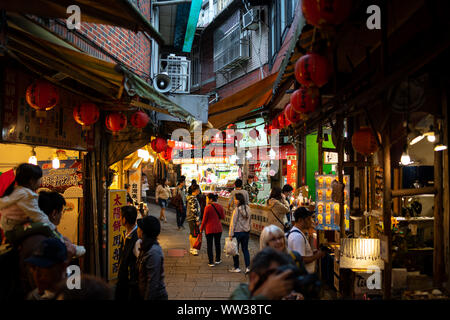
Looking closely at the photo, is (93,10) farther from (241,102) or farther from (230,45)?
(230,45)

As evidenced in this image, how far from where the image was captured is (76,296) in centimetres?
239

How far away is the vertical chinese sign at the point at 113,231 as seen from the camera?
8.05 metres

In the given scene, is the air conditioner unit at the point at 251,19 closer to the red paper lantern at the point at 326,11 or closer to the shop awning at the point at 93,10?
the shop awning at the point at 93,10

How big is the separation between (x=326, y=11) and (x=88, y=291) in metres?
3.46

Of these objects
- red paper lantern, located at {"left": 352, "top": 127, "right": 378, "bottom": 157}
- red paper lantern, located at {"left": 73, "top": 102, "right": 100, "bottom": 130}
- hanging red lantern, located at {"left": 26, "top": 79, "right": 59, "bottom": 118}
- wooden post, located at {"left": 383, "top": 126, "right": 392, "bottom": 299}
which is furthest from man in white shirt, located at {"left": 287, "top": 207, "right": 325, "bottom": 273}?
red paper lantern, located at {"left": 73, "top": 102, "right": 100, "bottom": 130}

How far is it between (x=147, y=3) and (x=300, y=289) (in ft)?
40.5

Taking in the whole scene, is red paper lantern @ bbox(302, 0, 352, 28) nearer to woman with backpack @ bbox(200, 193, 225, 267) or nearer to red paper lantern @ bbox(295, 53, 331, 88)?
red paper lantern @ bbox(295, 53, 331, 88)

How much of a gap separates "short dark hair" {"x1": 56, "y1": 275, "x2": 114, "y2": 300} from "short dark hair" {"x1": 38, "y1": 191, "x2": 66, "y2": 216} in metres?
1.74

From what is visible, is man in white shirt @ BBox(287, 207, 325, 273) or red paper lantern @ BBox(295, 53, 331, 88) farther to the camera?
man in white shirt @ BBox(287, 207, 325, 273)

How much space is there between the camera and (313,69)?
4305 mm

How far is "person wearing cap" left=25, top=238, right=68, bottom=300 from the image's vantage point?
272 cm

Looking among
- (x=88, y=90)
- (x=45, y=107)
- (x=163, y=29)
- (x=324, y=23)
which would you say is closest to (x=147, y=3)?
(x=163, y=29)

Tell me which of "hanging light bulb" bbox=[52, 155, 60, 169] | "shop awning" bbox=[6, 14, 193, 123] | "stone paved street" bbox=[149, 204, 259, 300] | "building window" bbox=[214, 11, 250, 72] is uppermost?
"building window" bbox=[214, 11, 250, 72]

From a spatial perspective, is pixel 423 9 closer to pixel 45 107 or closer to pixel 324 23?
pixel 324 23
